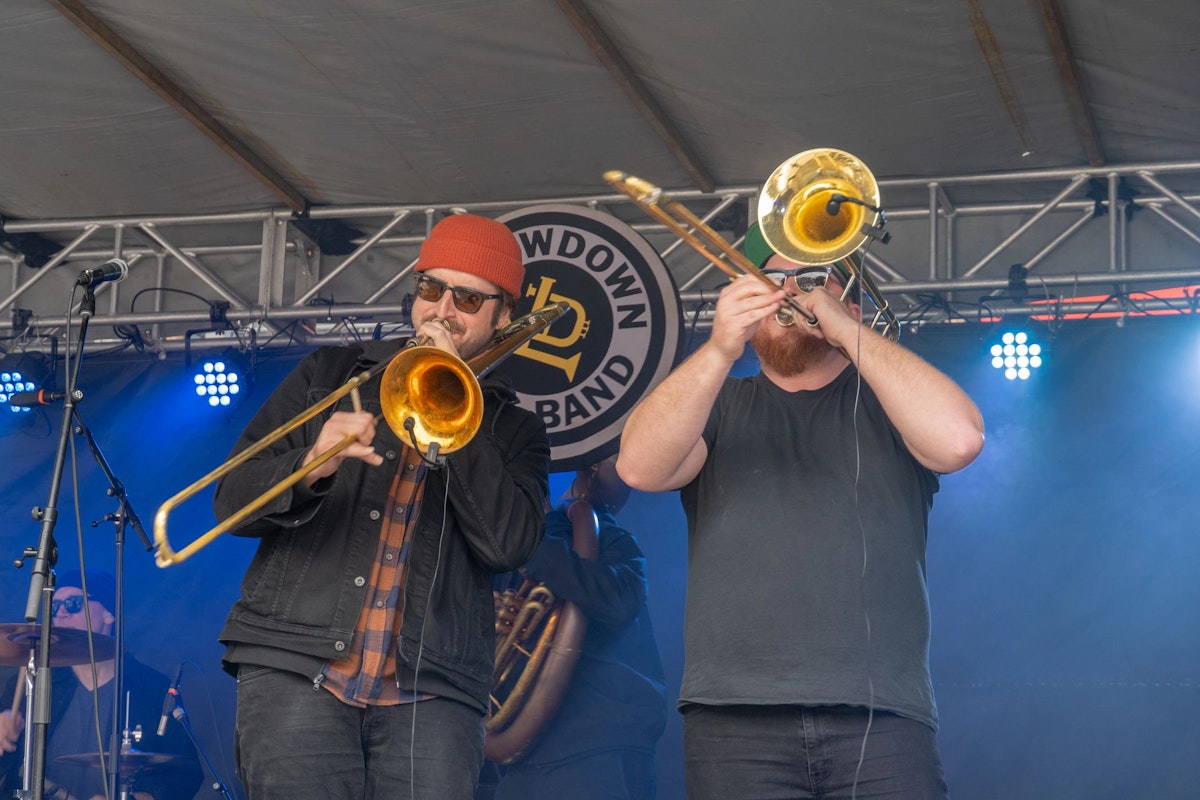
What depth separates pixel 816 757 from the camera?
7.90 feet

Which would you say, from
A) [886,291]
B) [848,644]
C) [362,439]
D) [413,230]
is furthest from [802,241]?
[413,230]

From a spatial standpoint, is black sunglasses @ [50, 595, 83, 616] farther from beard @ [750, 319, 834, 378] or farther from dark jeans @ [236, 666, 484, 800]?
beard @ [750, 319, 834, 378]

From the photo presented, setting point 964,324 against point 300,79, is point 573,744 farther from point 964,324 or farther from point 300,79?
point 300,79

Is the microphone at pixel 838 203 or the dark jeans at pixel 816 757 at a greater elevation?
the microphone at pixel 838 203

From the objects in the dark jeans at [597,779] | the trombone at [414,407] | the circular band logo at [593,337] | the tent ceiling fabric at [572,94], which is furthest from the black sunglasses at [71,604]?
the trombone at [414,407]

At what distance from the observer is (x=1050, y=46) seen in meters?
4.66

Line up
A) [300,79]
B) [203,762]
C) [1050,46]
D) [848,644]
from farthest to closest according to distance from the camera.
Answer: [203,762] → [300,79] → [1050,46] → [848,644]

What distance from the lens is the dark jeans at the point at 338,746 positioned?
8.39 ft

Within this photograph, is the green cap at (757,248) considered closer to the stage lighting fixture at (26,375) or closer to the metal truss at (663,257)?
the metal truss at (663,257)

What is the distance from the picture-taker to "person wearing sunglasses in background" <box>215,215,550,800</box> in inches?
103

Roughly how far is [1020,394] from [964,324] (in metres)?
0.39

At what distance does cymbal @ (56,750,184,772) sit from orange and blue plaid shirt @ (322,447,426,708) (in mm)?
3409

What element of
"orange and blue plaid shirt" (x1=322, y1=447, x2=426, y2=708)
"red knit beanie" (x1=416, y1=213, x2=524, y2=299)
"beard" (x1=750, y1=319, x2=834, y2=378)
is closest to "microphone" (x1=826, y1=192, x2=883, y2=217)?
"beard" (x1=750, y1=319, x2=834, y2=378)

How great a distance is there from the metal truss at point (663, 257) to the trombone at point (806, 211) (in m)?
2.96
